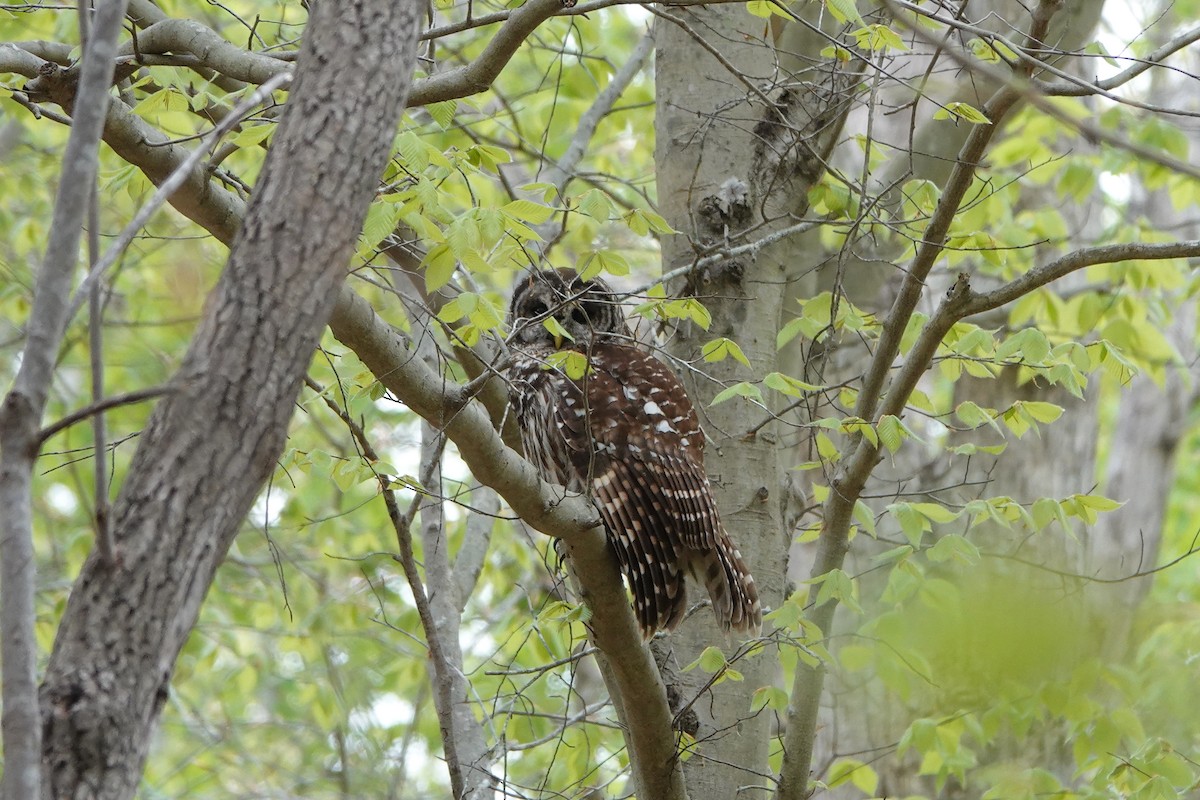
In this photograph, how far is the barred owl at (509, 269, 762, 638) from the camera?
371cm

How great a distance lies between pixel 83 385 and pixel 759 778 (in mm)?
7258

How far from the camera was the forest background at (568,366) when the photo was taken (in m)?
1.46

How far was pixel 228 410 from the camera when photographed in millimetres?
1473

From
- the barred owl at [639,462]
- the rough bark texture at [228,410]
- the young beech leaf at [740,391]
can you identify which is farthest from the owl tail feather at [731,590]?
the rough bark texture at [228,410]

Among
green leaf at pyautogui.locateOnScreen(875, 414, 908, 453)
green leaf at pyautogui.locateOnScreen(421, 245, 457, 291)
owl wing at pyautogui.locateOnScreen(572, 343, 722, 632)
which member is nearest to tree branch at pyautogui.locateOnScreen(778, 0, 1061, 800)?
green leaf at pyautogui.locateOnScreen(875, 414, 908, 453)

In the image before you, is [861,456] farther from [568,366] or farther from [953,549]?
[568,366]

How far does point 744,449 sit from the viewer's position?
4.04 m

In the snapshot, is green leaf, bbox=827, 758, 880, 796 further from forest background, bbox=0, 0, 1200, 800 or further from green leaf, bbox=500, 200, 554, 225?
green leaf, bbox=500, 200, 554, 225

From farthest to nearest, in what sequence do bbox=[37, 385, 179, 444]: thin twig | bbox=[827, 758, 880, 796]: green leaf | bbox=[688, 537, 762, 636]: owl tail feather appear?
bbox=[827, 758, 880, 796]: green leaf → bbox=[688, 537, 762, 636]: owl tail feather → bbox=[37, 385, 179, 444]: thin twig

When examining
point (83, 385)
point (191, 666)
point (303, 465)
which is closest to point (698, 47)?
point (303, 465)

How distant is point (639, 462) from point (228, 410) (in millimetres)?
2599

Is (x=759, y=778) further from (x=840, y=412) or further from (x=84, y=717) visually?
(x=84, y=717)

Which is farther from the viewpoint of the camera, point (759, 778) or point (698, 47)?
point (698, 47)

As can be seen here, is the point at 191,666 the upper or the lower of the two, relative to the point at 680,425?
upper
